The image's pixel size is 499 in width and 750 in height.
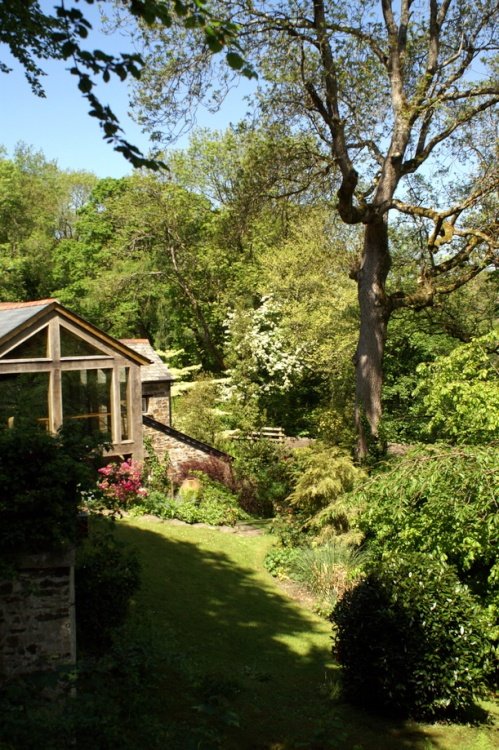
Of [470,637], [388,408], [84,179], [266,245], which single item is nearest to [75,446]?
[470,637]

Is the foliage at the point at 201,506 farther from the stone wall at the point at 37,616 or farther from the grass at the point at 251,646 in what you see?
the stone wall at the point at 37,616

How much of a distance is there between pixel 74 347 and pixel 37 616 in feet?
38.0

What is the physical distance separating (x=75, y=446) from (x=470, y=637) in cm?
503

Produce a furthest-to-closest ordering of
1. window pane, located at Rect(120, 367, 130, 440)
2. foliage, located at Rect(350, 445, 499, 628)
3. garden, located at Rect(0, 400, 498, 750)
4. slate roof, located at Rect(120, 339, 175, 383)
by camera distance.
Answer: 1. slate roof, located at Rect(120, 339, 175, 383)
2. window pane, located at Rect(120, 367, 130, 440)
3. foliage, located at Rect(350, 445, 499, 628)
4. garden, located at Rect(0, 400, 498, 750)

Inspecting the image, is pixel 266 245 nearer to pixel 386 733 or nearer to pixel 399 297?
pixel 399 297

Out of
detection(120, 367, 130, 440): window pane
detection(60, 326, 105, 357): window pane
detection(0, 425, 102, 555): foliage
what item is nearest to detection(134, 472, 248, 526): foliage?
detection(120, 367, 130, 440): window pane

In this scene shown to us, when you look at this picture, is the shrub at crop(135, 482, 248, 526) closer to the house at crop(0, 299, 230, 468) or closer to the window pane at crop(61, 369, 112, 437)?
the house at crop(0, 299, 230, 468)

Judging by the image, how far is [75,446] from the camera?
256 inches

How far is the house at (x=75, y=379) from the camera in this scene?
16.0 meters

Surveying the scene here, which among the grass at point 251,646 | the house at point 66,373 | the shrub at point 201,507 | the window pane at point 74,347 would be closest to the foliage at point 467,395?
the grass at point 251,646

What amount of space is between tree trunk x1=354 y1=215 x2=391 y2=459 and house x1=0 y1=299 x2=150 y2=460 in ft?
20.6

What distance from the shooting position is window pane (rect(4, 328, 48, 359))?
16.0m

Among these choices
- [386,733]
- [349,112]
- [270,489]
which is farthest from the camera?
[270,489]

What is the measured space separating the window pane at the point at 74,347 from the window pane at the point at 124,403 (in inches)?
41.0
